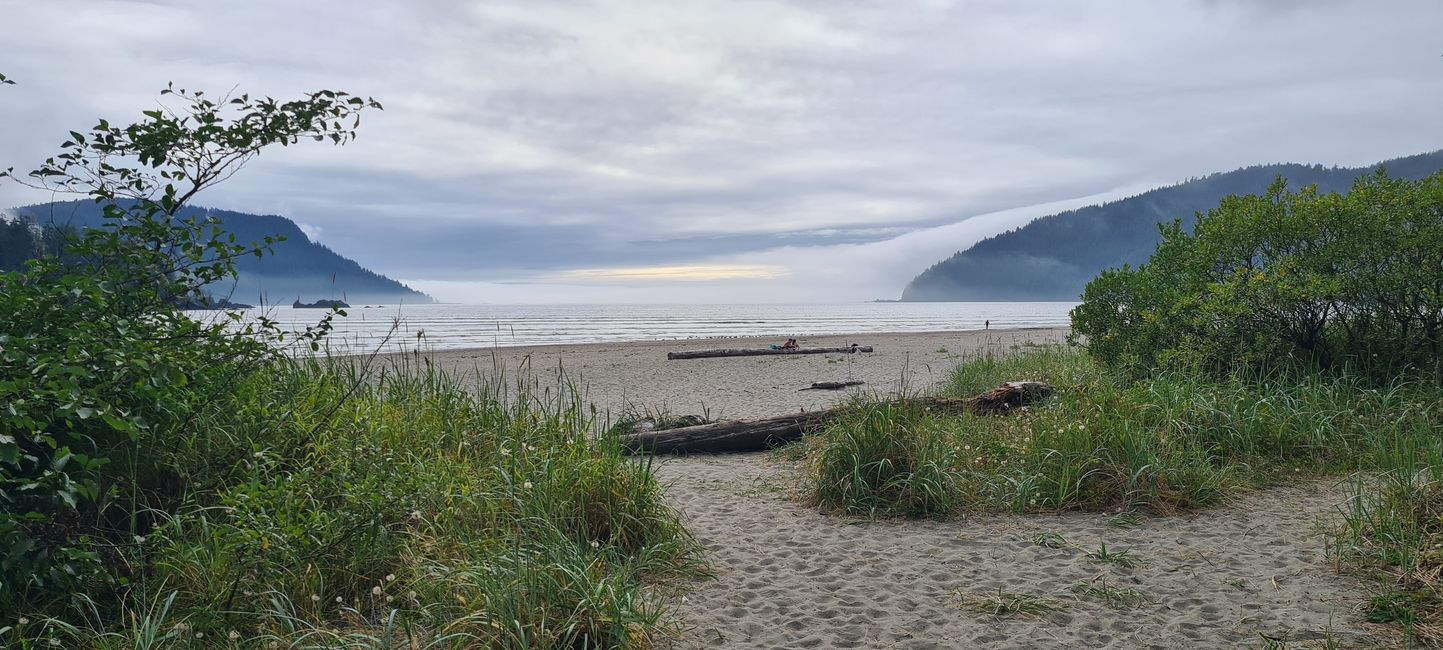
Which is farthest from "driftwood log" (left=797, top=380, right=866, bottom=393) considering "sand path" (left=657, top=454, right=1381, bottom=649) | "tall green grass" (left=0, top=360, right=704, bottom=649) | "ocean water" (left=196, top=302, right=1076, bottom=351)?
"tall green grass" (left=0, top=360, right=704, bottom=649)

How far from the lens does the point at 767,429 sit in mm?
9711

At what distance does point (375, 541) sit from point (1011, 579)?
12.3 feet

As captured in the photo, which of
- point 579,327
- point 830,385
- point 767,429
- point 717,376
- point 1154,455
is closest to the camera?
point 1154,455

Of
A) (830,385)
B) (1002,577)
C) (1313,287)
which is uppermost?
(1313,287)

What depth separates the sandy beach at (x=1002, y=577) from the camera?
168 inches

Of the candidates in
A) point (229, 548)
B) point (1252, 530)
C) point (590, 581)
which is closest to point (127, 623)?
point (229, 548)

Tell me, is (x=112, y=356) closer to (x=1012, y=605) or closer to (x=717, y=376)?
(x=1012, y=605)

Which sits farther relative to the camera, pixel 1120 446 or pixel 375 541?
pixel 1120 446

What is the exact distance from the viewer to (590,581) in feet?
13.7

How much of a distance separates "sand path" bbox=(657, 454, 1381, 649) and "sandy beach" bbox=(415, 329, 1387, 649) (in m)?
0.01

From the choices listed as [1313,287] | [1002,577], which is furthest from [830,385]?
[1002,577]

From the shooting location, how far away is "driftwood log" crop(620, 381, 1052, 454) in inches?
374

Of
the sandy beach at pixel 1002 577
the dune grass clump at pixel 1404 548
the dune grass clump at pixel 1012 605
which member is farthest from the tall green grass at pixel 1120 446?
the dune grass clump at pixel 1012 605

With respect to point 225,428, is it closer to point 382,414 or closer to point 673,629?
point 382,414
